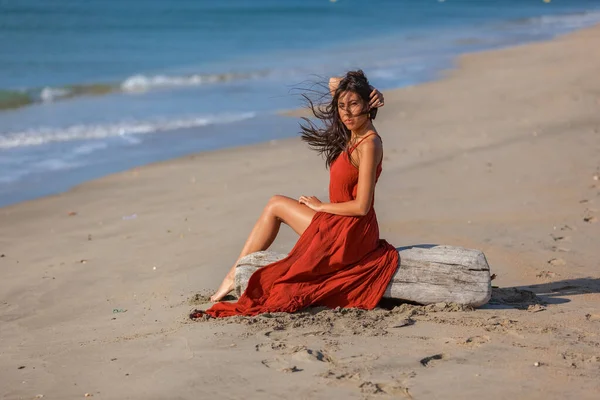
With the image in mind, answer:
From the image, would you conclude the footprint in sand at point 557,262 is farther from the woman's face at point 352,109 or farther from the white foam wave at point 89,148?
the white foam wave at point 89,148

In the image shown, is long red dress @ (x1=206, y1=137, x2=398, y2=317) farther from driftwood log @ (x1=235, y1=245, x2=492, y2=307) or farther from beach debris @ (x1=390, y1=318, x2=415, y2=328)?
beach debris @ (x1=390, y1=318, x2=415, y2=328)

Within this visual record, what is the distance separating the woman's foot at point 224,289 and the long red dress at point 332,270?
320 mm

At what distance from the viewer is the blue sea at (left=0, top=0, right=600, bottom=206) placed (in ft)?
41.6

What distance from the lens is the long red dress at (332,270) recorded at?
5.34 m

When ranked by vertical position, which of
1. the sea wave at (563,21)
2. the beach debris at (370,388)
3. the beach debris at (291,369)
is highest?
the sea wave at (563,21)

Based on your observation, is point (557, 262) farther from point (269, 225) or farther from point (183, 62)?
point (183, 62)

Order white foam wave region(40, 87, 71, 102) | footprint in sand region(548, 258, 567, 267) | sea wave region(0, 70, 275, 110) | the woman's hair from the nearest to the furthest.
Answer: the woman's hair → footprint in sand region(548, 258, 567, 267) → sea wave region(0, 70, 275, 110) → white foam wave region(40, 87, 71, 102)

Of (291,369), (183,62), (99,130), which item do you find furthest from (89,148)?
(183,62)

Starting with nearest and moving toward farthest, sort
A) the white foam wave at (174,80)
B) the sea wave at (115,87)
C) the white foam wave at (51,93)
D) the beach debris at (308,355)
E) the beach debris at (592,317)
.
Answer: the beach debris at (308,355) < the beach debris at (592,317) < the sea wave at (115,87) < the white foam wave at (51,93) < the white foam wave at (174,80)

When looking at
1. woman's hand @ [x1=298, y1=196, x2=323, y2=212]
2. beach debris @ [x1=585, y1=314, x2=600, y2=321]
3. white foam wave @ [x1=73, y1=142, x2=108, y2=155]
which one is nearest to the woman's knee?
woman's hand @ [x1=298, y1=196, x2=323, y2=212]

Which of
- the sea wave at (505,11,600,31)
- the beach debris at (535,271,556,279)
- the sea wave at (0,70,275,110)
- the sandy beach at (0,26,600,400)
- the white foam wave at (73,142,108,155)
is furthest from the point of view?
the sea wave at (505,11,600,31)

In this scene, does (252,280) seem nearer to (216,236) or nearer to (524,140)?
(216,236)

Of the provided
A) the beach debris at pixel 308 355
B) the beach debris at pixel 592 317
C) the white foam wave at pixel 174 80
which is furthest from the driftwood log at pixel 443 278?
the white foam wave at pixel 174 80

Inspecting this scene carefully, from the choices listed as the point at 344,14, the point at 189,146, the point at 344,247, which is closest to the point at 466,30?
the point at 344,14
